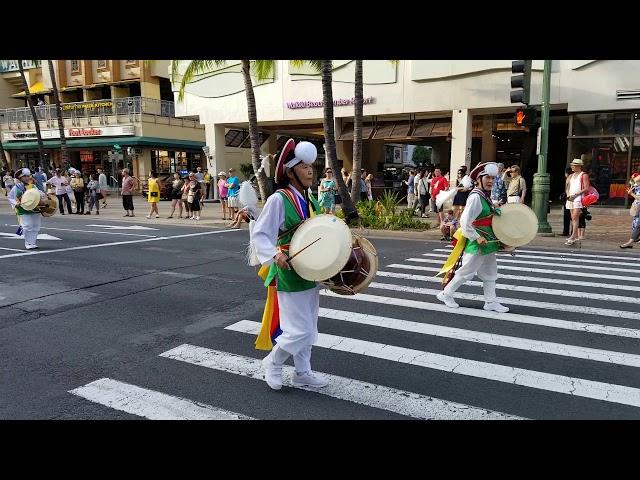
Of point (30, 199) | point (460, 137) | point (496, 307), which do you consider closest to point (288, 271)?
point (496, 307)

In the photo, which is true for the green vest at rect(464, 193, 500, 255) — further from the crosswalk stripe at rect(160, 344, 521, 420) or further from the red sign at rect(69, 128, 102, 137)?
the red sign at rect(69, 128, 102, 137)

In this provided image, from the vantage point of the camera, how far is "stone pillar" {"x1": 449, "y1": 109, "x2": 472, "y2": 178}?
20.7 metres

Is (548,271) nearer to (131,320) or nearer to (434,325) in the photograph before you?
(434,325)

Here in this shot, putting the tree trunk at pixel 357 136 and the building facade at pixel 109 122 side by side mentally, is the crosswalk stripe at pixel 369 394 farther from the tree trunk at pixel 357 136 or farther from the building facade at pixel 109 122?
the building facade at pixel 109 122

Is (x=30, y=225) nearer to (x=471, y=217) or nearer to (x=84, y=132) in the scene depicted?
(x=471, y=217)

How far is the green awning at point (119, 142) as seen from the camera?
3478 cm

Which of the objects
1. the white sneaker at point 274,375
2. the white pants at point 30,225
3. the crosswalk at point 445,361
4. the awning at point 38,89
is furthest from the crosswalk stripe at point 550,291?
the awning at point 38,89

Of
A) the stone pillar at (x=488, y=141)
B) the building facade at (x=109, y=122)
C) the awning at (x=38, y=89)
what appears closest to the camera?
the stone pillar at (x=488, y=141)

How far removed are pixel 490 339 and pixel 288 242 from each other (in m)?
2.74

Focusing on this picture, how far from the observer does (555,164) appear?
91.1 feet

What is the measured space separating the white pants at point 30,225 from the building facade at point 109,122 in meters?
24.3

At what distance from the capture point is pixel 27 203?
438 inches

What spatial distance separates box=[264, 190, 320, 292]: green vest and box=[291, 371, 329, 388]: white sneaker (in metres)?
0.80
